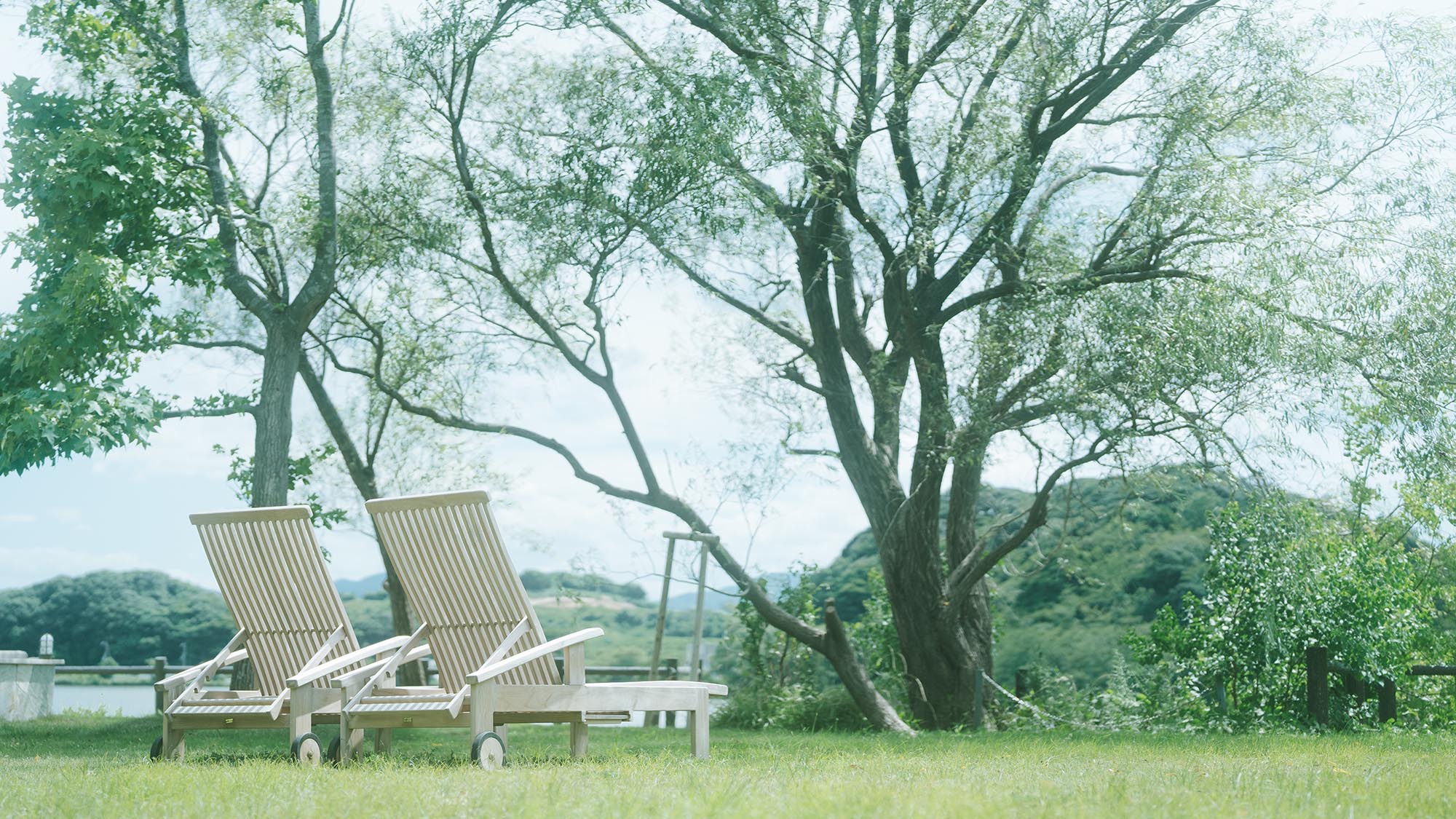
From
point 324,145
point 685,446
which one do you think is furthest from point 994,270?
point 324,145

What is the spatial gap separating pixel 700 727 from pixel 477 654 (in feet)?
3.72

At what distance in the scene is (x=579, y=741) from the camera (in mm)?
5883

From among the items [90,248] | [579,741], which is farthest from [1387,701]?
[90,248]

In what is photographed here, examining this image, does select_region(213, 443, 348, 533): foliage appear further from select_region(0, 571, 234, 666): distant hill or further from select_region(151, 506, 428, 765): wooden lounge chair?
select_region(0, 571, 234, 666): distant hill

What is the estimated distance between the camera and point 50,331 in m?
10.6

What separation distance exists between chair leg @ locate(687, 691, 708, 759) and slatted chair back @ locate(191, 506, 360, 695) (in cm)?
183

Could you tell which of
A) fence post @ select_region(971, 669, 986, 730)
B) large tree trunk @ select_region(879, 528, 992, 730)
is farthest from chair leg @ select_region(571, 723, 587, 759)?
large tree trunk @ select_region(879, 528, 992, 730)

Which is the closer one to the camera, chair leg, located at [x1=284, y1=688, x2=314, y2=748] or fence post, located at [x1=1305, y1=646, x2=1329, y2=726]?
chair leg, located at [x1=284, y1=688, x2=314, y2=748]

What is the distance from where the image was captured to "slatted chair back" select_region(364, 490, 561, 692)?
5695 mm

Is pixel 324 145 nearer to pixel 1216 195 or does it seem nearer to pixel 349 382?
pixel 349 382

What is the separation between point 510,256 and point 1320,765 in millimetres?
9544

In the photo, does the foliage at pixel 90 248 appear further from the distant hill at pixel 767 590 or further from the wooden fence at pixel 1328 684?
the wooden fence at pixel 1328 684

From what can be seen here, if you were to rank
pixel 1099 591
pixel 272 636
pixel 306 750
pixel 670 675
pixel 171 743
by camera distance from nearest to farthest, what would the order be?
pixel 306 750 < pixel 171 743 < pixel 272 636 < pixel 670 675 < pixel 1099 591

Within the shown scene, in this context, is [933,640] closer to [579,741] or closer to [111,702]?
[579,741]
